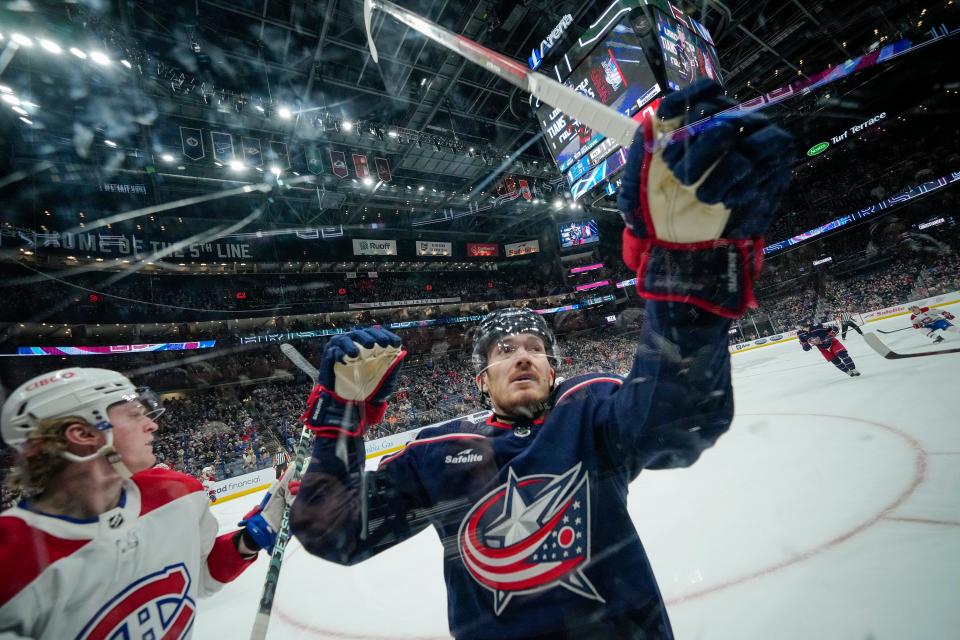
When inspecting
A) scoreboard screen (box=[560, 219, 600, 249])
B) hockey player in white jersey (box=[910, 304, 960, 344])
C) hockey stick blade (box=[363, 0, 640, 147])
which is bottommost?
hockey player in white jersey (box=[910, 304, 960, 344])

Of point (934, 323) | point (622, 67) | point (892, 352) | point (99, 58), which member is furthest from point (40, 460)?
point (934, 323)

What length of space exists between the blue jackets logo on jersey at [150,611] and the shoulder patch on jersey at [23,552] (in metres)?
0.24

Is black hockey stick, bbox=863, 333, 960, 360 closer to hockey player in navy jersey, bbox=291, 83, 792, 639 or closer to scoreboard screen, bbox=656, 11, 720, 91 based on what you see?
scoreboard screen, bbox=656, 11, 720, 91

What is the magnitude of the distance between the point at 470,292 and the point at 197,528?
82.2 feet

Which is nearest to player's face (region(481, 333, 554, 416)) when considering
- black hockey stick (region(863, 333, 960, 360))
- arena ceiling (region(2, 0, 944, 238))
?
black hockey stick (region(863, 333, 960, 360))

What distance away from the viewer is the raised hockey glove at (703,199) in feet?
2.26

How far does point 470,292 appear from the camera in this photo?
26.7 metres

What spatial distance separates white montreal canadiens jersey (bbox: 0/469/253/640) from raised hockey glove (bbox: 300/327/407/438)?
835mm

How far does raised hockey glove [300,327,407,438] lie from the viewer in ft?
4.78

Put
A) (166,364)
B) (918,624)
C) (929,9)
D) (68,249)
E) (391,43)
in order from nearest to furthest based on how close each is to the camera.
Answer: (918,624) → (391,43) → (929,9) → (68,249) → (166,364)

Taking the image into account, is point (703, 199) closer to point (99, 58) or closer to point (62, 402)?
point (62, 402)

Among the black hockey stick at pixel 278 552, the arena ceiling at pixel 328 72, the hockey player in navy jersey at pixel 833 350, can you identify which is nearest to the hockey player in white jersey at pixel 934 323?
the hockey player in navy jersey at pixel 833 350

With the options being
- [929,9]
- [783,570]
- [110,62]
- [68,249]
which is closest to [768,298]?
[929,9]

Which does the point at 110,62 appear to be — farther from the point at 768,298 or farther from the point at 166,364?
the point at 768,298
